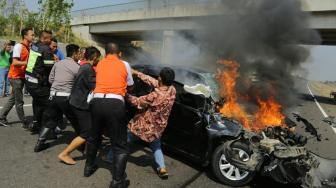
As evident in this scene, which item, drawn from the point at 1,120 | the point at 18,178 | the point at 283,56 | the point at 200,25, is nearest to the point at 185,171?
the point at 18,178

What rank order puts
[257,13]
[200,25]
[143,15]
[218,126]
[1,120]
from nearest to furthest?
[218,126]
[1,120]
[257,13]
[200,25]
[143,15]

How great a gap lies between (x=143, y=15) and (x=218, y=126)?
1114 inches

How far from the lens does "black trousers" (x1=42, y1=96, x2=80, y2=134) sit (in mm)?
6438

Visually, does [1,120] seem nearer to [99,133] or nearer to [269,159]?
[99,133]

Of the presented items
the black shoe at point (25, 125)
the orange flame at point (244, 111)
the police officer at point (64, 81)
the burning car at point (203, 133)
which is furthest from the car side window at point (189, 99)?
the black shoe at point (25, 125)

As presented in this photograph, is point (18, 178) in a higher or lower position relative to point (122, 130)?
lower

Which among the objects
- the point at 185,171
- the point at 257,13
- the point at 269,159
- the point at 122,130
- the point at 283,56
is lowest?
the point at 185,171

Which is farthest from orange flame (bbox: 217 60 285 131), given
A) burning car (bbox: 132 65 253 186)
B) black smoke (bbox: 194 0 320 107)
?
black smoke (bbox: 194 0 320 107)

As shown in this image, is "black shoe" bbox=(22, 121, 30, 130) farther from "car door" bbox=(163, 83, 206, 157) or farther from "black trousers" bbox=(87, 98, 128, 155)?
"black trousers" bbox=(87, 98, 128, 155)

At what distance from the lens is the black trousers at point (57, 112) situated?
6.44 meters

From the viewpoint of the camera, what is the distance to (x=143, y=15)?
109ft

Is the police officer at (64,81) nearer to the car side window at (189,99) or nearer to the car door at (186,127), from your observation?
the car door at (186,127)

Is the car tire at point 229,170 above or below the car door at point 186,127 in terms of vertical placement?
below

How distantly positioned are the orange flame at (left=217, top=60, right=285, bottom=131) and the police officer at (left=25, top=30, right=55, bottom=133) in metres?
3.11
